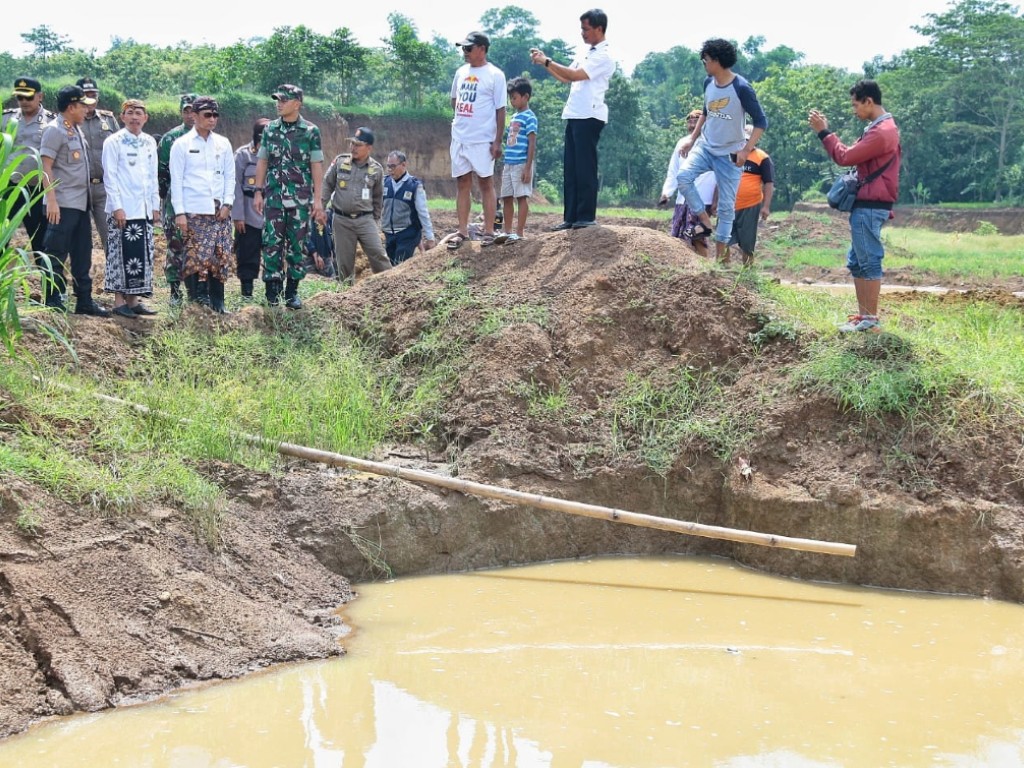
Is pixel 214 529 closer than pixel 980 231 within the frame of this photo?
Yes

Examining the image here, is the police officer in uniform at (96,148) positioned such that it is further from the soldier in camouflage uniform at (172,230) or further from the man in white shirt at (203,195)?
the man in white shirt at (203,195)

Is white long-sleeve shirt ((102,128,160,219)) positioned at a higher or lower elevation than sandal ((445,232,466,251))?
higher

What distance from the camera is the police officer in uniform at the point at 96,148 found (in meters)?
7.66

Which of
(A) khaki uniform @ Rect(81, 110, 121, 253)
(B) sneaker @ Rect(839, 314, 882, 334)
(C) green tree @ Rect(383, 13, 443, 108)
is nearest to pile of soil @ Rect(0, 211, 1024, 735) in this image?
(B) sneaker @ Rect(839, 314, 882, 334)

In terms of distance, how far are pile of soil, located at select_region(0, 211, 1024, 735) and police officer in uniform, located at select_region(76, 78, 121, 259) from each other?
947 mm

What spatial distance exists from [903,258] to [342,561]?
58.2 feet

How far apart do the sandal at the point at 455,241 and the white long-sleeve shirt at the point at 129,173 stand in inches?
87.3

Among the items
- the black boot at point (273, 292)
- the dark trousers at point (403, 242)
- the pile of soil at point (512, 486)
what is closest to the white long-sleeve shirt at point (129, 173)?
the pile of soil at point (512, 486)

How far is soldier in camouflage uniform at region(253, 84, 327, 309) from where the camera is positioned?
7.79 m

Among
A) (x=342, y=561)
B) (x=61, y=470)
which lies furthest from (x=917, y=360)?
(x=61, y=470)

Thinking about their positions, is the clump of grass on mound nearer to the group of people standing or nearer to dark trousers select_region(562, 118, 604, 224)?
the group of people standing

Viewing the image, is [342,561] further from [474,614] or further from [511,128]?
[511,128]

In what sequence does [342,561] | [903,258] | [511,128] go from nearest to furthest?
1. [342,561]
2. [511,128]
3. [903,258]

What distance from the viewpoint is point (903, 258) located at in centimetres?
2123
